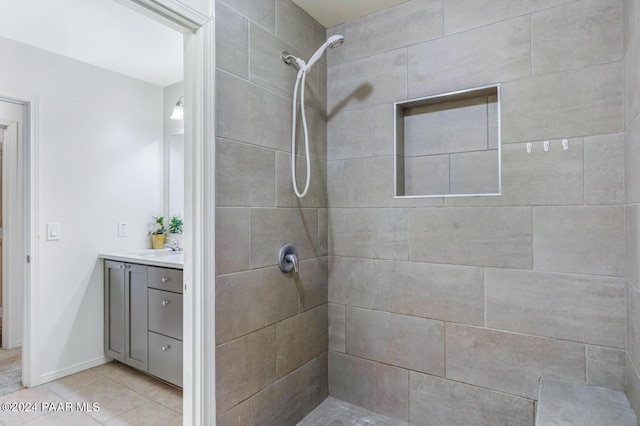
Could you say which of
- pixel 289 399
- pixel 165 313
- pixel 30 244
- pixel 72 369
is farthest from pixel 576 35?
pixel 72 369

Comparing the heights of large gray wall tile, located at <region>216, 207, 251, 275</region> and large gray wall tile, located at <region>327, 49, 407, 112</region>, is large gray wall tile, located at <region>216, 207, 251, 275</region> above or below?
below

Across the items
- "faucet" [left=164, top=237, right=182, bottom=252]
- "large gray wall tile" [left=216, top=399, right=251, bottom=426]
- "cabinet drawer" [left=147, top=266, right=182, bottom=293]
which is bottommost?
"large gray wall tile" [left=216, top=399, right=251, bottom=426]

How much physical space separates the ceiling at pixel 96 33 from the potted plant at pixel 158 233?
137cm

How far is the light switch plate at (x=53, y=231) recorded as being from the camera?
8.41ft

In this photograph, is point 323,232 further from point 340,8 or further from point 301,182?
point 340,8

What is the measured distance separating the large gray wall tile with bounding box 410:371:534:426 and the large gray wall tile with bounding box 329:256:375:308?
0.49 metres

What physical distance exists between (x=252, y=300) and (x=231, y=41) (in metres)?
1.20

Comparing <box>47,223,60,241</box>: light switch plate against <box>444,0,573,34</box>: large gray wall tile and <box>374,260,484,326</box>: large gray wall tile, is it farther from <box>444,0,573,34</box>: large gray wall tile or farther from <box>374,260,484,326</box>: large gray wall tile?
<box>444,0,573,34</box>: large gray wall tile

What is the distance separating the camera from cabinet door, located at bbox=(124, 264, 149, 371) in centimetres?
254

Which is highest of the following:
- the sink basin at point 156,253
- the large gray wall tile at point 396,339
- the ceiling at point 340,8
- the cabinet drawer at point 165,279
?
the ceiling at point 340,8

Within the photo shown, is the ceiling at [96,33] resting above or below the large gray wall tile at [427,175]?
above

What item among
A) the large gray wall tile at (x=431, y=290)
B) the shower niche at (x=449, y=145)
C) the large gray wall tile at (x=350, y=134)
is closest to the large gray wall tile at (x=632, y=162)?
the shower niche at (x=449, y=145)

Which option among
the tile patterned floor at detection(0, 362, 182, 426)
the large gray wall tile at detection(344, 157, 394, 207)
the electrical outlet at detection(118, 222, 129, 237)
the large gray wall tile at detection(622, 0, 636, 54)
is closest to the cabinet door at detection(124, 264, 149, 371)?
the tile patterned floor at detection(0, 362, 182, 426)

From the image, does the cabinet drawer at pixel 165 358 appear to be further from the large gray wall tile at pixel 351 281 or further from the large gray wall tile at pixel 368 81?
the large gray wall tile at pixel 368 81
